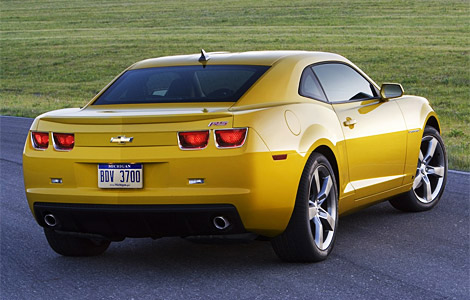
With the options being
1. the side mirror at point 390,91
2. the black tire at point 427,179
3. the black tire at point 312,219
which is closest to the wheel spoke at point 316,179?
the black tire at point 312,219

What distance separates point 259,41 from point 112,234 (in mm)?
39827

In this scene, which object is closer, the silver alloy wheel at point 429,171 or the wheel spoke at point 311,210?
the wheel spoke at point 311,210

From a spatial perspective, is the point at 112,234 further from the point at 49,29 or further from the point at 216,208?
the point at 49,29

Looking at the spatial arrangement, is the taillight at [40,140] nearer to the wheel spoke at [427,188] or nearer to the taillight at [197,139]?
the taillight at [197,139]

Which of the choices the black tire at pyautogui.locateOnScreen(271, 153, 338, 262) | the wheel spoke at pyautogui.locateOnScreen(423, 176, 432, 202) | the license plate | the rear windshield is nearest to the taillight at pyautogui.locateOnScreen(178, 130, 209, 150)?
the license plate

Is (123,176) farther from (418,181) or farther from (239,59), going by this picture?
(418,181)

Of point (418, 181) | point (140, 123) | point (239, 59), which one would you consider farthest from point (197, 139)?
point (418, 181)

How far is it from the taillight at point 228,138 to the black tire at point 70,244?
4.89 ft

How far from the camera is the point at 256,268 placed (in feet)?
20.7

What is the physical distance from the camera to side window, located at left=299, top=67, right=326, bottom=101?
682 cm

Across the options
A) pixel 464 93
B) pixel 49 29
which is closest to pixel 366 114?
pixel 464 93

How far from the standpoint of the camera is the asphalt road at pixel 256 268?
5695 millimetres

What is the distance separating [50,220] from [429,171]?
3.70 metres

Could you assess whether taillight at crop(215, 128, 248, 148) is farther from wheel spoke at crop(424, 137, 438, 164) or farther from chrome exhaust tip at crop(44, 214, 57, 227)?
wheel spoke at crop(424, 137, 438, 164)
